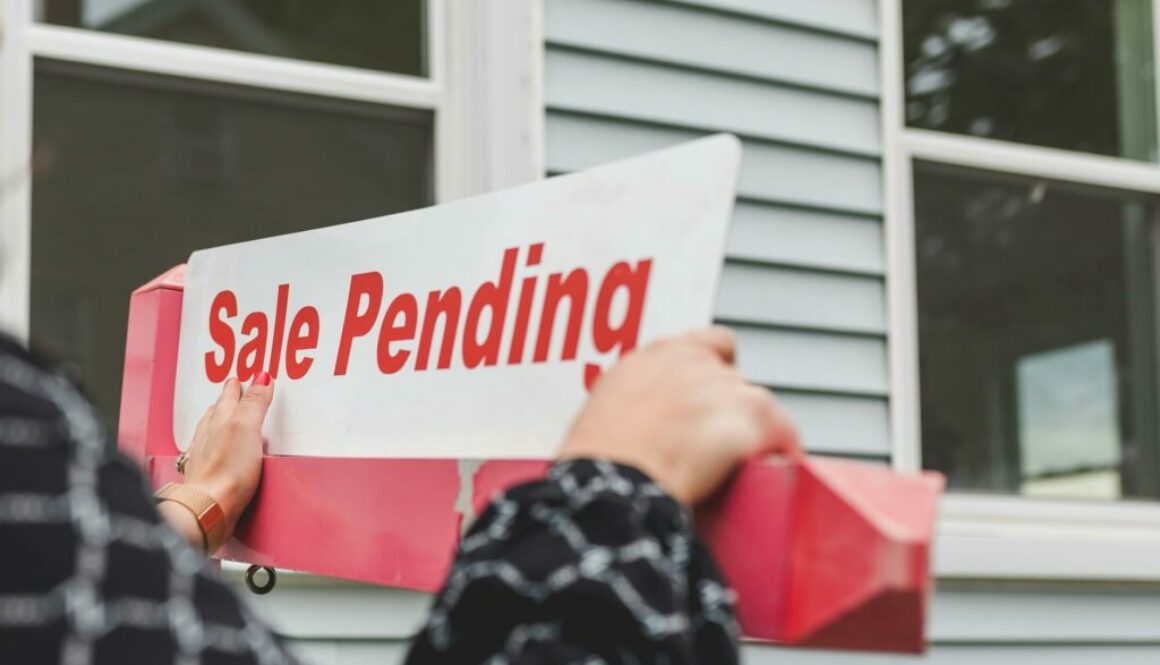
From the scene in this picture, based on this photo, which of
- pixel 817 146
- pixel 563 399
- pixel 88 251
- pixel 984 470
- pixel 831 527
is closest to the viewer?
pixel 831 527

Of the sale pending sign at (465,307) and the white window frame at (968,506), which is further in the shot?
the white window frame at (968,506)

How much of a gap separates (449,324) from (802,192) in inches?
67.4

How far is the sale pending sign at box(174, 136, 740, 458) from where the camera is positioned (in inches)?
27.5

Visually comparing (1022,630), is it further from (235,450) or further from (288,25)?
(235,450)

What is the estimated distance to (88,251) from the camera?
2.09 m

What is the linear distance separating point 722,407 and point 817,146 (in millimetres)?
1904

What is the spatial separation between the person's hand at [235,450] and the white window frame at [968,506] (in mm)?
1612

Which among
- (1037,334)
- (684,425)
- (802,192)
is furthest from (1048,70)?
(684,425)

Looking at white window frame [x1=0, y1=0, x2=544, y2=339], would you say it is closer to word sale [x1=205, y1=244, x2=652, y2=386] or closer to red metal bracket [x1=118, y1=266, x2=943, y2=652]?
word sale [x1=205, y1=244, x2=652, y2=386]

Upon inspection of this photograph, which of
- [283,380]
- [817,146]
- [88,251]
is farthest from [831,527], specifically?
[817,146]

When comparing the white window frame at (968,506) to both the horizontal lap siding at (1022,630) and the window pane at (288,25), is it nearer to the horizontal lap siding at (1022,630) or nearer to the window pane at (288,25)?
the horizontal lap siding at (1022,630)

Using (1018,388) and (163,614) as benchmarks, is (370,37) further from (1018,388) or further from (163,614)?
(163,614)

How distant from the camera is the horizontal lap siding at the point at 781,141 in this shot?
2301mm

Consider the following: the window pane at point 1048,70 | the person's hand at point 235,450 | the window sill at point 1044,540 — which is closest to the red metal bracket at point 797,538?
the person's hand at point 235,450
